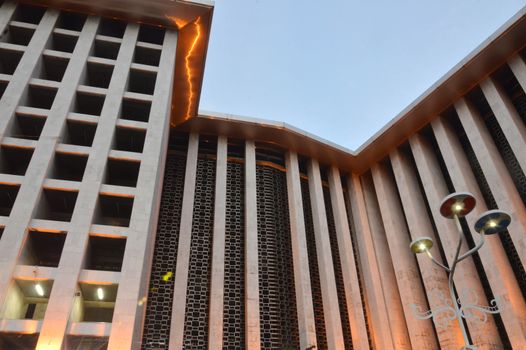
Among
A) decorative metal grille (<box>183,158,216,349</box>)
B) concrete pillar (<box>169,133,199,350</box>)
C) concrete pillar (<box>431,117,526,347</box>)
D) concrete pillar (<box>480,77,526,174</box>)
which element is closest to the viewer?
concrete pillar (<box>431,117,526,347</box>)

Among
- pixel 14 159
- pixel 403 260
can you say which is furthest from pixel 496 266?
pixel 14 159

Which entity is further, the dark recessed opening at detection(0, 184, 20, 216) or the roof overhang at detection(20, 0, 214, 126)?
the roof overhang at detection(20, 0, 214, 126)

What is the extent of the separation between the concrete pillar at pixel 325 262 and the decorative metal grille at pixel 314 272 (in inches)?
12.0

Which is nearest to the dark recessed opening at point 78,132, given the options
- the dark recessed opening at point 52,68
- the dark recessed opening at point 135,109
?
the dark recessed opening at point 135,109

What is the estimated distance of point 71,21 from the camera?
18.6 meters

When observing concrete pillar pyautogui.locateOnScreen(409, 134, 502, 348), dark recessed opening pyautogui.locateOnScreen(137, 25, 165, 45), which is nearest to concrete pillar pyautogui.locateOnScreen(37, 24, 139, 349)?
dark recessed opening pyautogui.locateOnScreen(137, 25, 165, 45)

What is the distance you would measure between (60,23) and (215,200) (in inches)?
381

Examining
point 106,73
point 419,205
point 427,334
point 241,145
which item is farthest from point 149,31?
point 427,334

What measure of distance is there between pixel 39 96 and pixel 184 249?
25.5 feet

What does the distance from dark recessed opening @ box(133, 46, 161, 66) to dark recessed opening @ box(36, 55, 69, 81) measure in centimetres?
284

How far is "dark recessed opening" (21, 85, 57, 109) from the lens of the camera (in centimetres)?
1576

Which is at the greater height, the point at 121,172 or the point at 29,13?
the point at 29,13

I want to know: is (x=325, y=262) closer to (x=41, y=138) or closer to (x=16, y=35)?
(x=41, y=138)

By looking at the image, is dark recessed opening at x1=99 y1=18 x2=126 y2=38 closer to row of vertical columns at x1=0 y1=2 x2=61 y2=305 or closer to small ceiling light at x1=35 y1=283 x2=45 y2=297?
row of vertical columns at x1=0 y1=2 x2=61 y2=305
